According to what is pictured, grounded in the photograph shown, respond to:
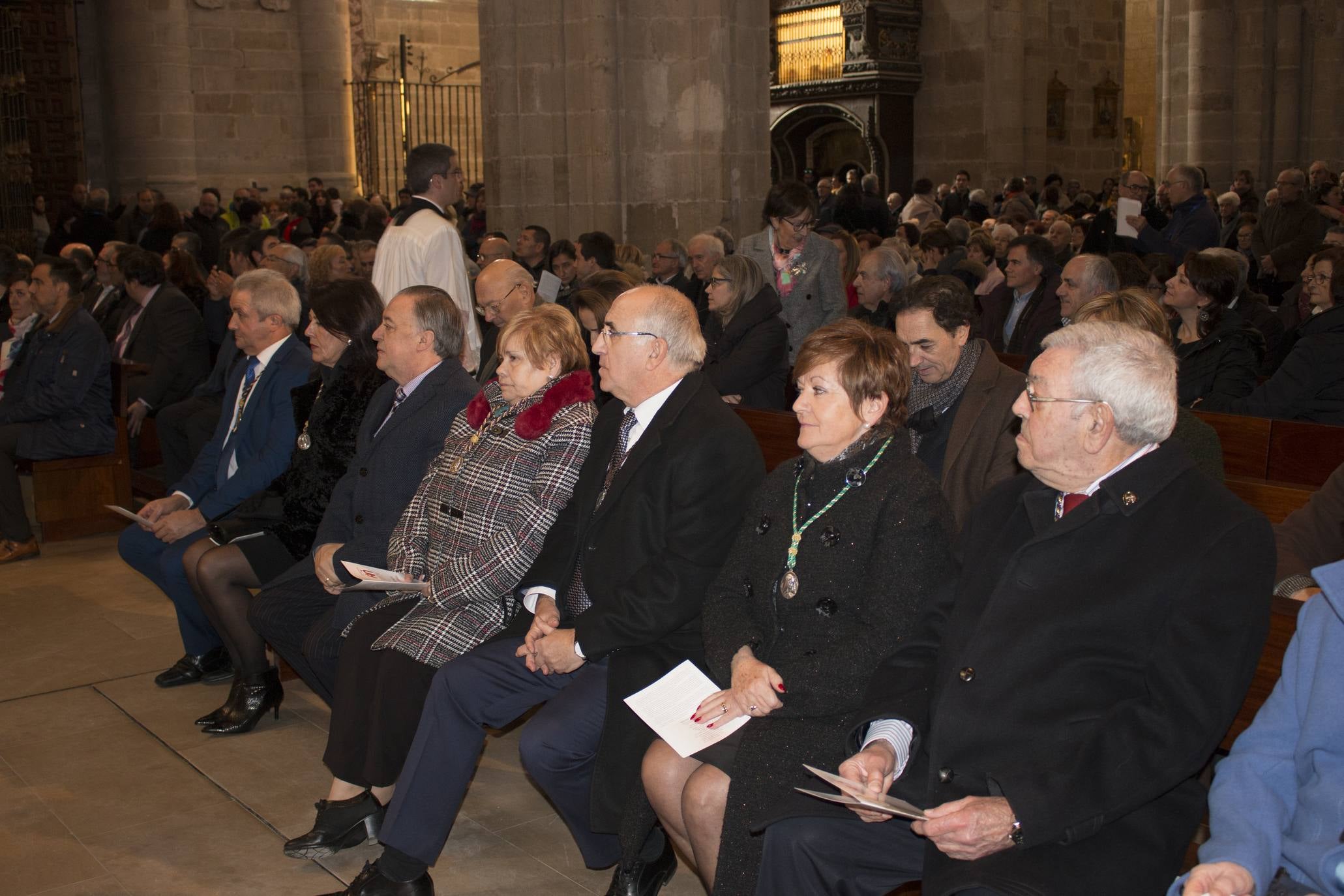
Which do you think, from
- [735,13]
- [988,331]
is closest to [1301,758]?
[988,331]

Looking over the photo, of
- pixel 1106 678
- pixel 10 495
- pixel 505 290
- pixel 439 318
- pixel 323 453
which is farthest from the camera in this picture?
pixel 10 495

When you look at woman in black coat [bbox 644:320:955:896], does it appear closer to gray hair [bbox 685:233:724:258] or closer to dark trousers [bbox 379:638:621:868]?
dark trousers [bbox 379:638:621:868]

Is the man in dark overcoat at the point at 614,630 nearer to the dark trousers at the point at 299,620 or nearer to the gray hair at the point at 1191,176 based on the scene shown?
the dark trousers at the point at 299,620

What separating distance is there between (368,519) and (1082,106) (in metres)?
17.5

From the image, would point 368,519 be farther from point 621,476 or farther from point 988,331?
point 988,331

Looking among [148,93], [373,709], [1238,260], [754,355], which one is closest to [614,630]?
[373,709]

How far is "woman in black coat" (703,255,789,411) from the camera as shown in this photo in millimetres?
6203

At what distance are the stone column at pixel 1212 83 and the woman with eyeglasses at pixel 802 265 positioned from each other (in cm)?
1078

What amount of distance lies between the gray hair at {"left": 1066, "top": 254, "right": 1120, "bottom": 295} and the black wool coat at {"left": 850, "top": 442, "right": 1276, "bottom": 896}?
3322mm

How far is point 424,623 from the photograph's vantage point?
364 centimetres

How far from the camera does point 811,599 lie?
292cm

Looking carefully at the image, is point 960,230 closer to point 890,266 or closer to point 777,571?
point 890,266

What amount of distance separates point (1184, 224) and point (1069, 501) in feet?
23.4

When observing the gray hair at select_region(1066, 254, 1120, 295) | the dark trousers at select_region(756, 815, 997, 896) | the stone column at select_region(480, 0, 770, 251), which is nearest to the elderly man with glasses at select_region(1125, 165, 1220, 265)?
the stone column at select_region(480, 0, 770, 251)
